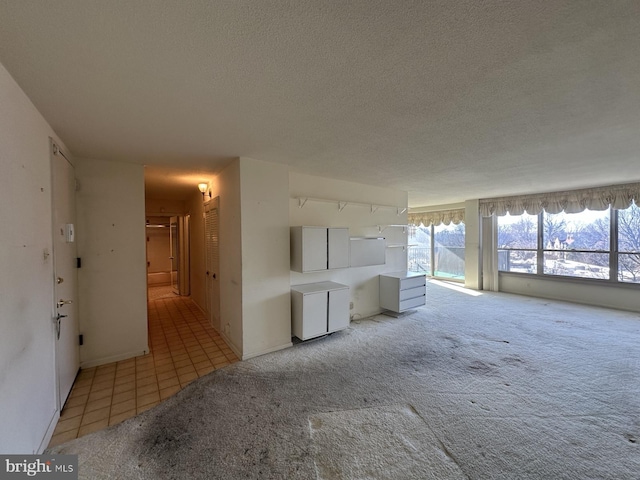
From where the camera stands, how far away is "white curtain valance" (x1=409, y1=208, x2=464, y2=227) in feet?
23.6

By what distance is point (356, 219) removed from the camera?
14.4 feet

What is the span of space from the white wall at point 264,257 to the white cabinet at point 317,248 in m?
0.13

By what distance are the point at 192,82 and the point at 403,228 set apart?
14.9 feet

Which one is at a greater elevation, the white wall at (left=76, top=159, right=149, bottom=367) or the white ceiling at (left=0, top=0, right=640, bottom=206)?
the white ceiling at (left=0, top=0, right=640, bottom=206)

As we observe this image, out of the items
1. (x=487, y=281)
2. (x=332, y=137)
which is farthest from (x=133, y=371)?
(x=487, y=281)

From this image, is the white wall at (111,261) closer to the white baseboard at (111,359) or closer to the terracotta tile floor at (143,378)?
the white baseboard at (111,359)

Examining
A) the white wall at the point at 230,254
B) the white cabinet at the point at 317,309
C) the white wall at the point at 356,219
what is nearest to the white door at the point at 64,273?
the white wall at the point at 230,254

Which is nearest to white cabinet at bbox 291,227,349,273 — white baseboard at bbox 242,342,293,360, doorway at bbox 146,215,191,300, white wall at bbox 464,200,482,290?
white baseboard at bbox 242,342,293,360

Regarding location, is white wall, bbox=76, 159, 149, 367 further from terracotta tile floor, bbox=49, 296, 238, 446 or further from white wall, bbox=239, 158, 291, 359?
white wall, bbox=239, 158, 291, 359

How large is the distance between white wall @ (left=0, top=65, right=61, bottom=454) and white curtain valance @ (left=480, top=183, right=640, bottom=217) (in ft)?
25.7

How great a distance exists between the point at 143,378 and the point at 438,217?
Result: 7706 mm

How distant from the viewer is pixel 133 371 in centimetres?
278

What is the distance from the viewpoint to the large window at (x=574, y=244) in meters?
4.86

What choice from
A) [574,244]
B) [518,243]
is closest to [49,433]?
[518,243]
